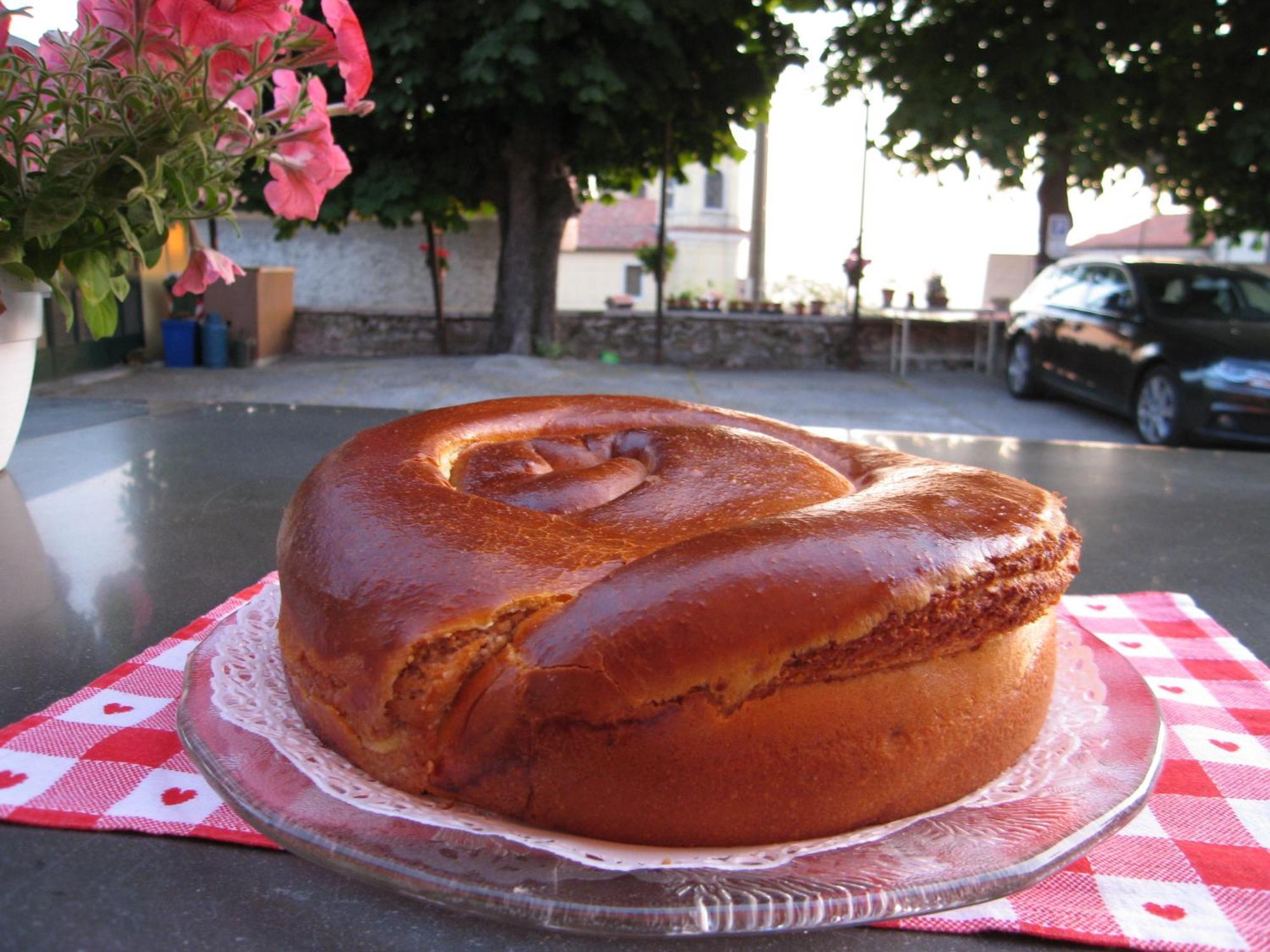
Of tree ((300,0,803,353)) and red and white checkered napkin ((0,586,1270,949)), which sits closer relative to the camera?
red and white checkered napkin ((0,586,1270,949))

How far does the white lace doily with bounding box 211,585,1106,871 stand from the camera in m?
0.61

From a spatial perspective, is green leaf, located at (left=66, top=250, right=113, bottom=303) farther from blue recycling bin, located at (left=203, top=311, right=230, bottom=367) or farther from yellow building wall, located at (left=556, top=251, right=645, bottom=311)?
yellow building wall, located at (left=556, top=251, right=645, bottom=311)

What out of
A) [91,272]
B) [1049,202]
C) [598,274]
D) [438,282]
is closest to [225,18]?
[91,272]

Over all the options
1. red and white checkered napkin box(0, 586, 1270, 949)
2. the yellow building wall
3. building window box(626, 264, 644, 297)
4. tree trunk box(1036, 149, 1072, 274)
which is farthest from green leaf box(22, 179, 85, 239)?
building window box(626, 264, 644, 297)

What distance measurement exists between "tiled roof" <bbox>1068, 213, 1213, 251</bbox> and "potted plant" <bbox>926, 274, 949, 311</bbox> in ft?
72.1

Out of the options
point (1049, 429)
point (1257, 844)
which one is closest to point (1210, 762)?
point (1257, 844)

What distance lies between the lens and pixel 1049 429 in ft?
23.2

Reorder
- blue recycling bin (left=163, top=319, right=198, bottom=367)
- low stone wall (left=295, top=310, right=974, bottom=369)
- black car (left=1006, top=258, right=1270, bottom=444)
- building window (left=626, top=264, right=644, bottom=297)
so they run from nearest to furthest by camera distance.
→ black car (left=1006, top=258, right=1270, bottom=444) → blue recycling bin (left=163, top=319, right=198, bottom=367) → low stone wall (left=295, top=310, right=974, bottom=369) → building window (left=626, top=264, right=644, bottom=297)

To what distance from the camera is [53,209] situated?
3.47ft

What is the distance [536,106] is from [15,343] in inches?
273

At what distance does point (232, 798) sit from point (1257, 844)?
71 centimetres

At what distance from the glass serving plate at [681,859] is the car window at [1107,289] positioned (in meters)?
7.02

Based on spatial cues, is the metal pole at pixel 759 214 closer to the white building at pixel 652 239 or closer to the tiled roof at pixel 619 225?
the white building at pixel 652 239

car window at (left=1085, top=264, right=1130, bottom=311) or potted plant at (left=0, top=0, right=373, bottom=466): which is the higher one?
car window at (left=1085, top=264, right=1130, bottom=311)
